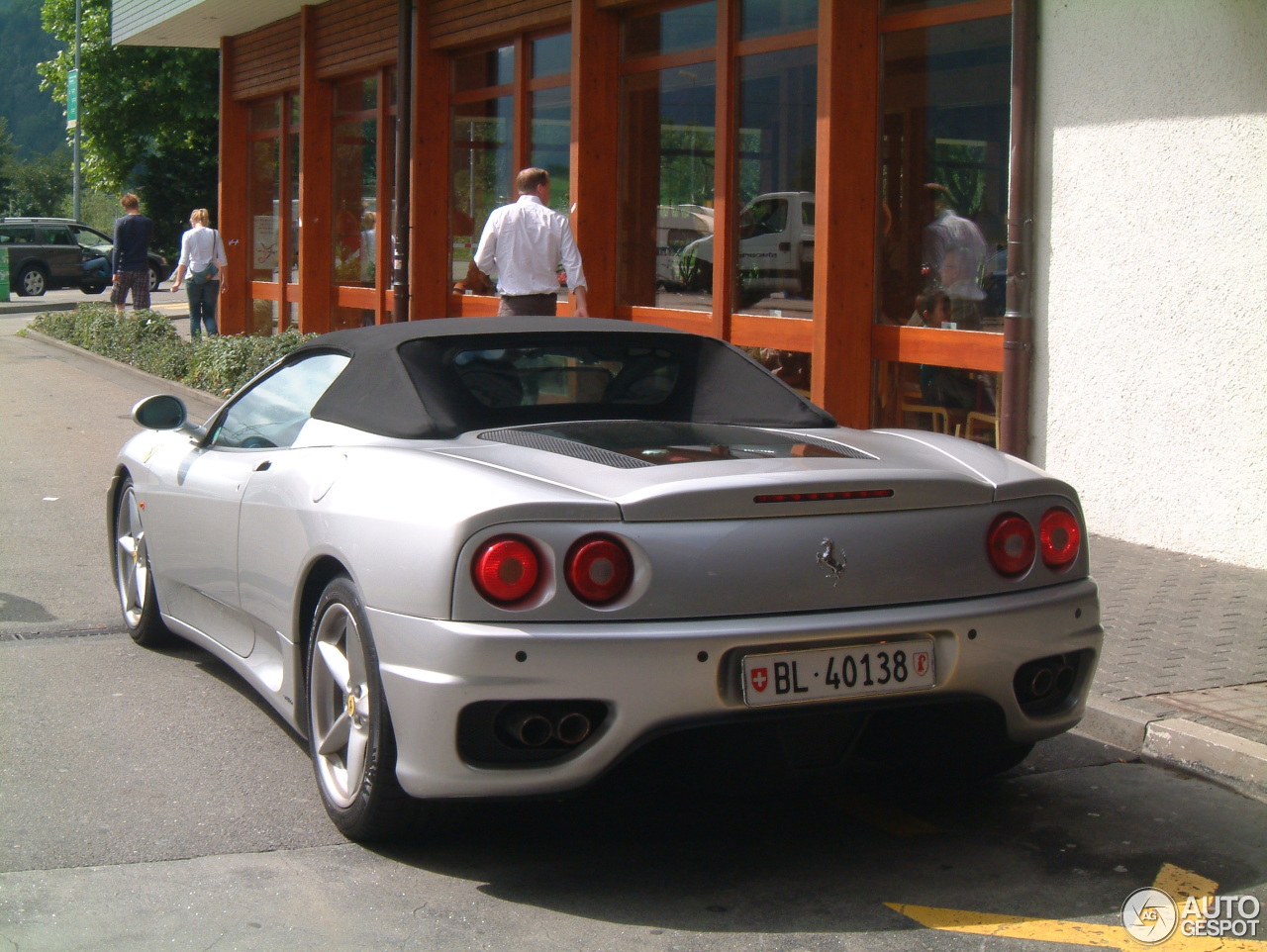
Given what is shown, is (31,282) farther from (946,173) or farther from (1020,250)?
(1020,250)

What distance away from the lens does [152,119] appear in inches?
1822

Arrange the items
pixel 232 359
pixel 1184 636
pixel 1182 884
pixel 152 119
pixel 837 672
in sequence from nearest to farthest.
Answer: pixel 837 672, pixel 1182 884, pixel 1184 636, pixel 232 359, pixel 152 119

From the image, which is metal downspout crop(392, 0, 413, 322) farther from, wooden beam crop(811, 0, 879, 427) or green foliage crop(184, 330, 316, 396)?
wooden beam crop(811, 0, 879, 427)

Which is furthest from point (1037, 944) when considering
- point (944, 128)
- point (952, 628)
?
point (944, 128)

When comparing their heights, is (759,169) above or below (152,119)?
below

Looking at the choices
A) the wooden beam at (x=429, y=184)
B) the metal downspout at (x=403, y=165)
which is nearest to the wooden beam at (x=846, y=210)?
the metal downspout at (x=403, y=165)

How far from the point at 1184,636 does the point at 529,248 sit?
5.84 m

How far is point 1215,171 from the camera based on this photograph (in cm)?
748

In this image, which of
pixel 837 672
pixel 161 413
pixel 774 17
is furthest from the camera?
pixel 774 17

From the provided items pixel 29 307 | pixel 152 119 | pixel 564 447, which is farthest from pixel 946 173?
pixel 152 119

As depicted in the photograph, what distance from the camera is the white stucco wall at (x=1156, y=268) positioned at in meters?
7.36

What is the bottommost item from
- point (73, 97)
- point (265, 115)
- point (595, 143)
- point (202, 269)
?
point (202, 269)

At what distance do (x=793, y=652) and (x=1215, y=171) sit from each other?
5.05 meters

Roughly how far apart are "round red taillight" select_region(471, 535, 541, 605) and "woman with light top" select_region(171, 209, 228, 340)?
56.1 ft
